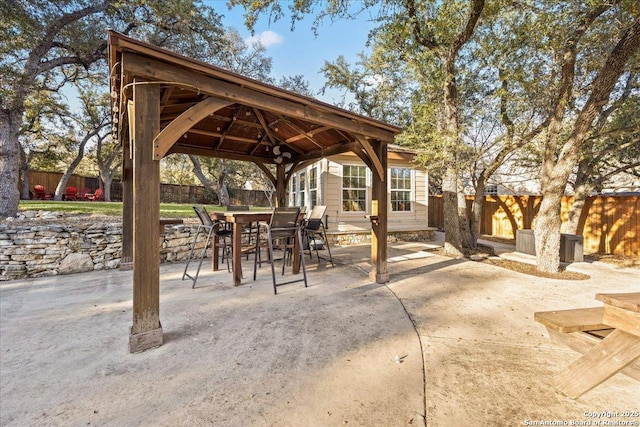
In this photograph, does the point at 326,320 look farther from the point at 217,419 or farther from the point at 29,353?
the point at 29,353

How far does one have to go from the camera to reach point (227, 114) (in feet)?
15.3

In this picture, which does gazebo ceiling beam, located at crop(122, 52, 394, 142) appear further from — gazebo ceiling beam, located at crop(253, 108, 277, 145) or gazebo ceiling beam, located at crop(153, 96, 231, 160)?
gazebo ceiling beam, located at crop(253, 108, 277, 145)

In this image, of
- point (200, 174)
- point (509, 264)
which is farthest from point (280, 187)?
point (200, 174)

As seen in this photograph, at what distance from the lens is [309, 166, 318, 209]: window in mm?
8422

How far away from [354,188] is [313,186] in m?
1.36

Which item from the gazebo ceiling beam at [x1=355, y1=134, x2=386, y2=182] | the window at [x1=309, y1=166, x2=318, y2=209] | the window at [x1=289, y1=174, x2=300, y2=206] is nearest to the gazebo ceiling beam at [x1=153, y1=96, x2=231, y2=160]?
the gazebo ceiling beam at [x1=355, y1=134, x2=386, y2=182]

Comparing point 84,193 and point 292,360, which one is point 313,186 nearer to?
point 292,360

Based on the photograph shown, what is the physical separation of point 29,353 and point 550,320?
367cm

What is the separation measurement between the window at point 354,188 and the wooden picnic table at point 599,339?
649cm

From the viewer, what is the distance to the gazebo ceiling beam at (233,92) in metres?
2.21

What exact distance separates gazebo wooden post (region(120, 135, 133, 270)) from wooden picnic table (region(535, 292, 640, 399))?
5.15 metres

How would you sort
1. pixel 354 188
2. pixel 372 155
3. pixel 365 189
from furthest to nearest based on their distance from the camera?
1. pixel 365 189
2. pixel 354 188
3. pixel 372 155

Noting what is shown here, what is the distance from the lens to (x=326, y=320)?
9.12 ft

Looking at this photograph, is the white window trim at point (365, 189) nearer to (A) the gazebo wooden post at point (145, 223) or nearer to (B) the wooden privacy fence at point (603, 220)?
(B) the wooden privacy fence at point (603, 220)
